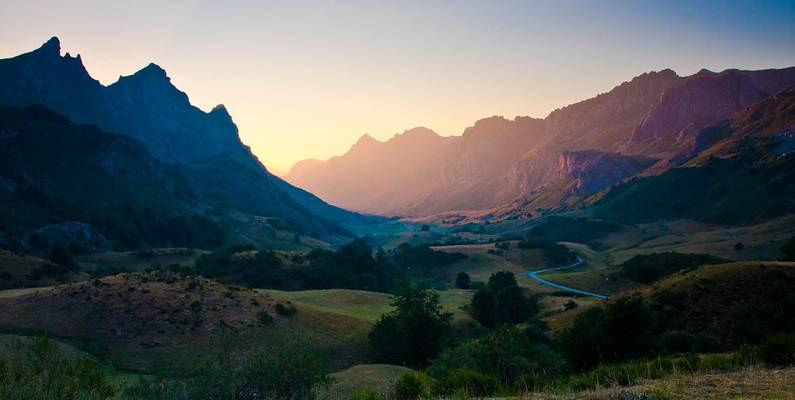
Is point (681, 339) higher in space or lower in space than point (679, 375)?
lower

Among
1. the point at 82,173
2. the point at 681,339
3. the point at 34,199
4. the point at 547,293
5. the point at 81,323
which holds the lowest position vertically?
the point at 547,293

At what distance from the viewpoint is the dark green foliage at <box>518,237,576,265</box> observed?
154 meters

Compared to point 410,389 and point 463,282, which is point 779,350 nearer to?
point 410,389

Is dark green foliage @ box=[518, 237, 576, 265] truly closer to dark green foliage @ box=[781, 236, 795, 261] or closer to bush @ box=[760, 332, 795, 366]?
dark green foliage @ box=[781, 236, 795, 261]

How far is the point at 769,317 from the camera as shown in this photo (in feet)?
132

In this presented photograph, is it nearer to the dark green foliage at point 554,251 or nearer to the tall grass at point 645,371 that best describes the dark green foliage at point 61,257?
the tall grass at point 645,371

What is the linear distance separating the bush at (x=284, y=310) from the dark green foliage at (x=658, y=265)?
6787 cm

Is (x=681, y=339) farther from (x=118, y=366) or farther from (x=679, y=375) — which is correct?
(x=118, y=366)

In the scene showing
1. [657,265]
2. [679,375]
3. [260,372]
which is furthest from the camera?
[657,265]

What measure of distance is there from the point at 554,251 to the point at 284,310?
12360 centimetres

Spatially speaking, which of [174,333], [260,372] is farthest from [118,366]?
[260,372]

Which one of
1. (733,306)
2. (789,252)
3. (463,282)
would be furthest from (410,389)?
(463,282)

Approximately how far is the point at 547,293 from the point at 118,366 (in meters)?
82.3

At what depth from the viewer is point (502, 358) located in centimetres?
3234
